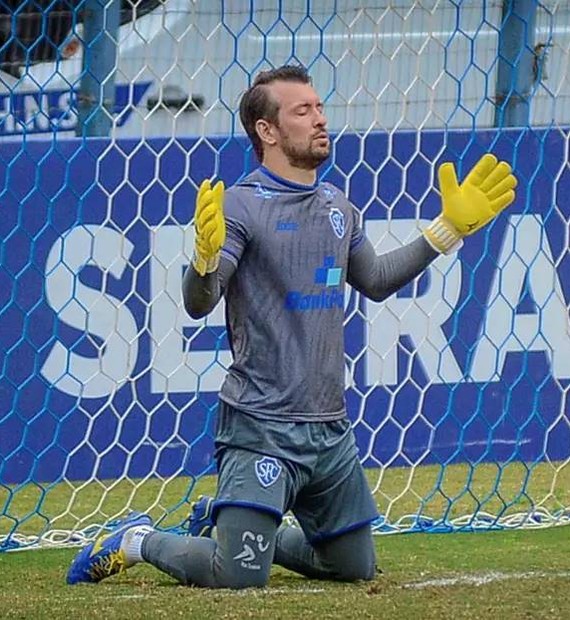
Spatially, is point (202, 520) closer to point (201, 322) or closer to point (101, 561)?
point (101, 561)

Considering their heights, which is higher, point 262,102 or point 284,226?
point 262,102

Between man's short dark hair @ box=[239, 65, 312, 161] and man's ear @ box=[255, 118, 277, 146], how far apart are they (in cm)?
1

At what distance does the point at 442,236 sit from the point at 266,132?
0.51 metres

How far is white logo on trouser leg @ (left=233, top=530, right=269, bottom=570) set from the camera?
181 inches

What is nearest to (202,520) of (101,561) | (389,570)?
(101,561)

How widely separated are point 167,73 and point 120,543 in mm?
2096

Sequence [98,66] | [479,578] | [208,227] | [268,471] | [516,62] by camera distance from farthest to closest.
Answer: [516,62], [98,66], [479,578], [268,471], [208,227]

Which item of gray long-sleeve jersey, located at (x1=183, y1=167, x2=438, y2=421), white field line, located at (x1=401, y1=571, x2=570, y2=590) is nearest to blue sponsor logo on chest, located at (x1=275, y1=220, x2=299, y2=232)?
gray long-sleeve jersey, located at (x1=183, y1=167, x2=438, y2=421)

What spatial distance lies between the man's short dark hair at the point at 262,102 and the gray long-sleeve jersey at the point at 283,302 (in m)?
0.12

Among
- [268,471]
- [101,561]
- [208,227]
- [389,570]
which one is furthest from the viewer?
[389,570]

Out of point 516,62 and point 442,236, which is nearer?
point 442,236

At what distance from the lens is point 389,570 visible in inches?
203

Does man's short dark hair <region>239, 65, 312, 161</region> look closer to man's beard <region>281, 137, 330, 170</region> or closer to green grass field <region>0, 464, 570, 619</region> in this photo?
man's beard <region>281, 137, 330, 170</region>

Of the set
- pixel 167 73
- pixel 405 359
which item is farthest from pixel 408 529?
pixel 167 73
